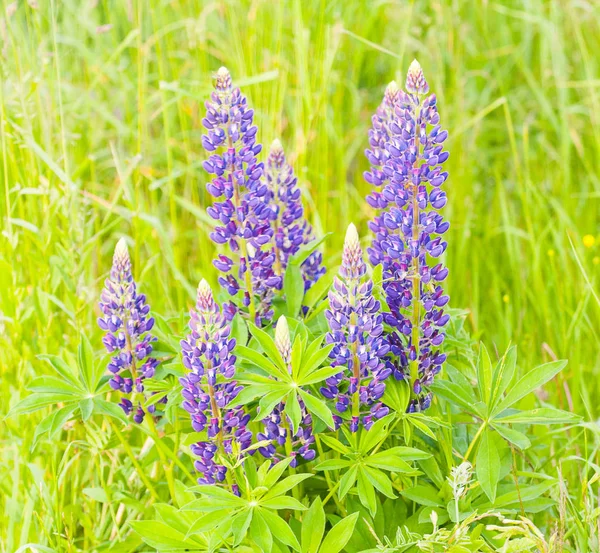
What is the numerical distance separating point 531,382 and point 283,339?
0.61 m

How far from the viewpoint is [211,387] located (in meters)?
1.77

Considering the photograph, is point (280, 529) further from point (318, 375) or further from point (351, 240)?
point (351, 240)

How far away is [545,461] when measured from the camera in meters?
2.28

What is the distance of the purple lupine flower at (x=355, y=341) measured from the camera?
1733 millimetres

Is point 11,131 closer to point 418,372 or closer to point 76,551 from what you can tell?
point 76,551

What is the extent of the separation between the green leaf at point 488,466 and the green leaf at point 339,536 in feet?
0.97

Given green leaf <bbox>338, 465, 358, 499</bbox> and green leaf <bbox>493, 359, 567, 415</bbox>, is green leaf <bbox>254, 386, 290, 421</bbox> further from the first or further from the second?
green leaf <bbox>493, 359, 567, 415</bbox>

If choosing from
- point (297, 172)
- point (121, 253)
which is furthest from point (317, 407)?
point (297, 172)

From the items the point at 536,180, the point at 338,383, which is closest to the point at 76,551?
the point at 338,383

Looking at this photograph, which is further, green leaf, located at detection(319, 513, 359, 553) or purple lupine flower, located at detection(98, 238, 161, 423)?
purple lupine flower, located at detection(98, 238, 161, 423)

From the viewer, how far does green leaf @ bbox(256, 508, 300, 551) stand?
5.61 ft

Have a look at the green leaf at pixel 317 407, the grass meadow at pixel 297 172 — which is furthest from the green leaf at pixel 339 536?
the grass meadow at pixel 297 172

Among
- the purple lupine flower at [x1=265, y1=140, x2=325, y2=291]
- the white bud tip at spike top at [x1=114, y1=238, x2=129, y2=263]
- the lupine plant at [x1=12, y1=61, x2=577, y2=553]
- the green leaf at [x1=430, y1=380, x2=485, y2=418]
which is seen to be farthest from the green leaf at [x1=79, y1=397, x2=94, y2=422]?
the green leaf at [x1=430, y1=380, x2=485, y2=418]

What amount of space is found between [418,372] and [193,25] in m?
2.22
